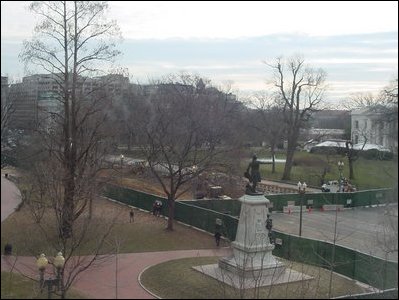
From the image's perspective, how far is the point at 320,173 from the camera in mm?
37656

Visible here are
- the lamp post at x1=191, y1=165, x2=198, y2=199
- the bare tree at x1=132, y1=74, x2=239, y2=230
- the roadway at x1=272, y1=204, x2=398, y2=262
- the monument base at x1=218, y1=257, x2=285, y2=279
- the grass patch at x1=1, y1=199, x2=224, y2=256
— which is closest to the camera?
the monument base at x1=218, y1=257, x2=285, y2=279

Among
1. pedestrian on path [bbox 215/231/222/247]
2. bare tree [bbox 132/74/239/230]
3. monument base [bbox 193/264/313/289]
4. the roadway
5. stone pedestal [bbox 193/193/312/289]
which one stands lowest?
the roadway

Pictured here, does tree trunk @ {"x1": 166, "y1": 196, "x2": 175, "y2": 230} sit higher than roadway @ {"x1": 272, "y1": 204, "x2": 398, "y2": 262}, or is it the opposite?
tree trunk @ {"x1": 166, "y1": 196, "x2": 175, "y2": 230}

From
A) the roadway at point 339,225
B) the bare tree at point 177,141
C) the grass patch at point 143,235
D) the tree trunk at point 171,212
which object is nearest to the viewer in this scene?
the grass patch at point 143,235

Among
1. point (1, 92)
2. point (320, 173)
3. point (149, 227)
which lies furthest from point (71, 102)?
point (320, 173)

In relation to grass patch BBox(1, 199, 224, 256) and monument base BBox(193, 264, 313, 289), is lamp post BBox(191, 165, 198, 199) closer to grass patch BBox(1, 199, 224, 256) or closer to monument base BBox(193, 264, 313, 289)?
grass patch BBox(1, 199, 224, 256)

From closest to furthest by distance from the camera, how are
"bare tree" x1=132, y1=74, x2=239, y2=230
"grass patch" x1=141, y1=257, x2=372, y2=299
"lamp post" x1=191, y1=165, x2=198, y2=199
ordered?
"grass patch" x1=141, y1=257, x2=372, y2=299 < "bare tree" x1=132, y1=74, x2=239, y2=230 < "lamp post" x1=191, y1=165, x2=198, y2=199

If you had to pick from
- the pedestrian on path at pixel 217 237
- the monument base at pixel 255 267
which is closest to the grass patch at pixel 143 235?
the pedestrian on path at pixel 217 237

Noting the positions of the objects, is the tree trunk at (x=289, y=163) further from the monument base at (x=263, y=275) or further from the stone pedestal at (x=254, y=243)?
the stone pedestal at (x=254, y=243)

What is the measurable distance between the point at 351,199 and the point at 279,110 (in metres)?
16.9

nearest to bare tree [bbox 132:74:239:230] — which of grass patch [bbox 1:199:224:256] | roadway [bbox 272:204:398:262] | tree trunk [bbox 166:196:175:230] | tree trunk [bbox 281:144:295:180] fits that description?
tree trunk [bbox 166:196:175:230]

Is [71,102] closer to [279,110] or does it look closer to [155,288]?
[155,288]

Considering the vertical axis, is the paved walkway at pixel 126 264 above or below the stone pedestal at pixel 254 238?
below

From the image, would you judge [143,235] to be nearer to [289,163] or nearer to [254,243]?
[254,243]
